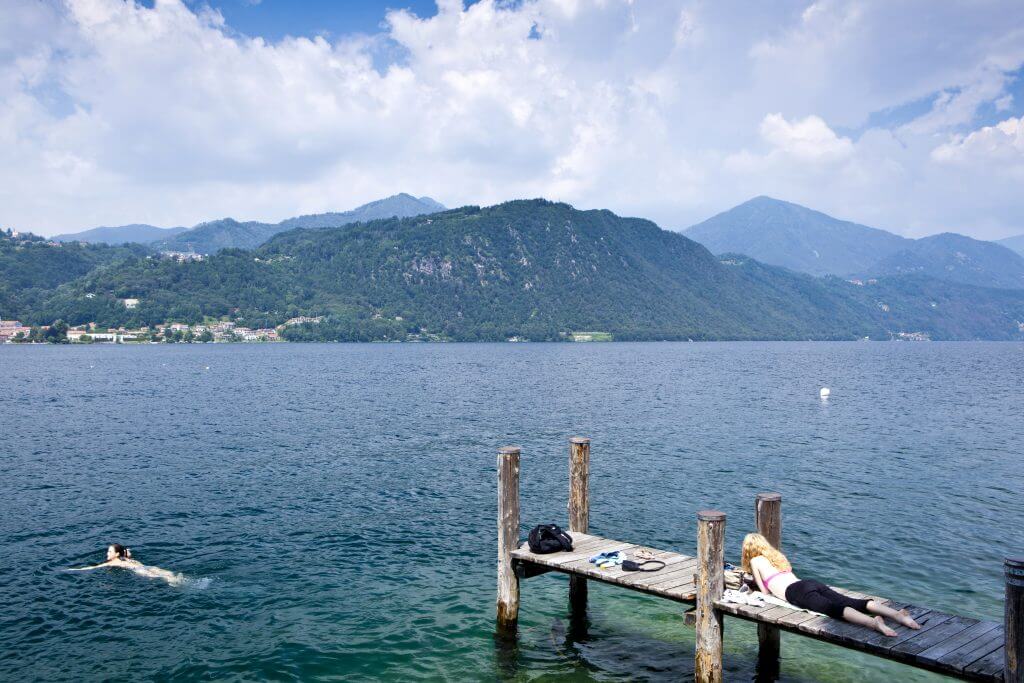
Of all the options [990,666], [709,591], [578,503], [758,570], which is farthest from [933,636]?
[578,503]

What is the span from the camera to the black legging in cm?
1191

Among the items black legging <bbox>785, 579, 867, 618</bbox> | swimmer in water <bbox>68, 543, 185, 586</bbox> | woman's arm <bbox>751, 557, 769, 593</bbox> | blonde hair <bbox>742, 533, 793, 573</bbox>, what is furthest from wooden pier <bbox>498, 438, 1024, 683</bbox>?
swimmer in water <bbox>68, 543, 185, 586</bbox>

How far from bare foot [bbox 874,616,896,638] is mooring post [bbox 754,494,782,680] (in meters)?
3.27

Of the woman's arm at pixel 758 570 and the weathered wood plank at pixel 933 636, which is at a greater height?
the woman's arm at pixel 758 570

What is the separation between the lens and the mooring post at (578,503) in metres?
18.3

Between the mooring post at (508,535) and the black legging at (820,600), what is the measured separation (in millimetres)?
6486

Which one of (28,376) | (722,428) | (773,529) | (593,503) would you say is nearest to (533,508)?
(593,503)

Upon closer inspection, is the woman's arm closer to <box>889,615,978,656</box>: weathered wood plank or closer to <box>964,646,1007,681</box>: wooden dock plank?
<box>889,615,978,656</box>: weathered wood plank

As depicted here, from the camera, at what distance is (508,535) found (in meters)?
16.4

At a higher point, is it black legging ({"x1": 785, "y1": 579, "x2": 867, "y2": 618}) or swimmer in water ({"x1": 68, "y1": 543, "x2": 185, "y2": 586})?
black legging ({"x1": 785, "y1": 579, "x2": 867, "y2": 618})

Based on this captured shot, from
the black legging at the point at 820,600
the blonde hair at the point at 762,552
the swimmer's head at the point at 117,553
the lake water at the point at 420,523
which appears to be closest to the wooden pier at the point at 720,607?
the black legging at the point at 820,600

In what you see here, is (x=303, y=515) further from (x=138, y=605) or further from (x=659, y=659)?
(x=659, y=659)

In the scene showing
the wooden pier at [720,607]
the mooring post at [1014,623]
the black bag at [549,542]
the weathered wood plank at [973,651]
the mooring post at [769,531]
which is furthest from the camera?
the black bag at [549,542]

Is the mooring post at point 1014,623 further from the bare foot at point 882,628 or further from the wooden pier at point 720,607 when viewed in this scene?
the bare foot at point 882,628
